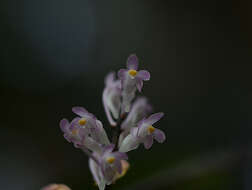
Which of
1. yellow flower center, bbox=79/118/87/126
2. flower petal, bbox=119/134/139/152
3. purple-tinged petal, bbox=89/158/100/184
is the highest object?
yellow flower center, bbox=79/118/87/126

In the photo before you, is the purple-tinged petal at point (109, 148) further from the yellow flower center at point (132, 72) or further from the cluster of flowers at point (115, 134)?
the yellow flower center at point (132, 72)

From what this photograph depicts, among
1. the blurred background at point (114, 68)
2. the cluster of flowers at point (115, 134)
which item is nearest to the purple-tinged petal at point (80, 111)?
the cluster of flowers at point (115, 134)

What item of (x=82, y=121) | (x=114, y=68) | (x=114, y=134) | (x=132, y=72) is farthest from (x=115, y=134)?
(x=114, y=68)

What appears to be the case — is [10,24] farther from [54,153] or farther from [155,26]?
[54,153]

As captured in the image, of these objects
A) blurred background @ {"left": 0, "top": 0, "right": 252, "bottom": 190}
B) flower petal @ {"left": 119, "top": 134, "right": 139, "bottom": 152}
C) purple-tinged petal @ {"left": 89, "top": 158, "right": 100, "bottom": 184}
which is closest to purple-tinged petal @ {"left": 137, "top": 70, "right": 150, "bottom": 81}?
flower petal @ {"left": 119, "top": 134, "right": 139, "bottom": 152}

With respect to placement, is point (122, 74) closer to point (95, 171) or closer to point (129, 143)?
point (129, 143)

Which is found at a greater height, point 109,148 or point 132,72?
point 132,72

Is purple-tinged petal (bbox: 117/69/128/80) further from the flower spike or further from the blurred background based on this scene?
the blurred background

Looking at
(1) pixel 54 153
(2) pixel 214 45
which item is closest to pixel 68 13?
(2) pixel 214 45
